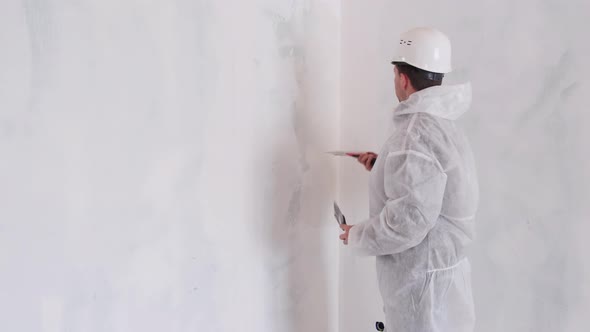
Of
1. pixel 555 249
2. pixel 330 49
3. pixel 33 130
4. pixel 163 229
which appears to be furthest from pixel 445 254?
pixel 33 130

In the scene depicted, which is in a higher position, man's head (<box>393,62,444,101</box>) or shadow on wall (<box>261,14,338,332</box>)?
man's head (<box>393,62,444,101</box>)

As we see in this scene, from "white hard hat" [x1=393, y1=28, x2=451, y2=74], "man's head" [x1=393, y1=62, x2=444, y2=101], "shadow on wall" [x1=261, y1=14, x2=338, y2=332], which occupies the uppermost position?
"white hard hat" [x1=393, y1=28, x2=451, y2=74]

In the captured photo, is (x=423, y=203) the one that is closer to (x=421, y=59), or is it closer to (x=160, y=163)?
(x=421, y=59)

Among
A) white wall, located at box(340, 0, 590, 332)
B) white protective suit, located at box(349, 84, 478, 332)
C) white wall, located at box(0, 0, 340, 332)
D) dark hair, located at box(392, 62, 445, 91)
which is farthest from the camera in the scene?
white wall, located at box(340, 0, 590, 332)

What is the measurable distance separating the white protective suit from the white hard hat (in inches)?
2.8

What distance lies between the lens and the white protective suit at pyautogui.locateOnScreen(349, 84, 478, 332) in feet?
3.87

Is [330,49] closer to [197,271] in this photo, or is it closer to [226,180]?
[226,180]

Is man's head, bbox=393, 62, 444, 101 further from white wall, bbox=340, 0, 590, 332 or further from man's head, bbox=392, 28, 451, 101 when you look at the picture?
white wall, bbox=340, 0, 590, 332

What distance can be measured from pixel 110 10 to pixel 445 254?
1.06 meters

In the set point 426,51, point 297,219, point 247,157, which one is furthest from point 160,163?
point 426,51

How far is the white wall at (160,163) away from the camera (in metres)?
0.88

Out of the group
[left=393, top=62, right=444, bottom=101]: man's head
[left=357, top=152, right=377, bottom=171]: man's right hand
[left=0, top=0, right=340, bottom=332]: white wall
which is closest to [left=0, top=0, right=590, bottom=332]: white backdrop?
[left=0, top=0, right=340, bottom=332]: white wall

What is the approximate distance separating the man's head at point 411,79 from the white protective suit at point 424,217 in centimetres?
5

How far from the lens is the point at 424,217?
1174 millimetres
